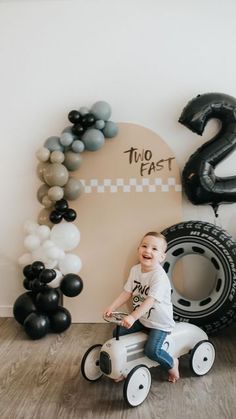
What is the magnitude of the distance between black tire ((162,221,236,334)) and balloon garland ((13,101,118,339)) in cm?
77

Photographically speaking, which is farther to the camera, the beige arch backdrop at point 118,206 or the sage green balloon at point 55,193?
the beige arch backdrop at point 118,206

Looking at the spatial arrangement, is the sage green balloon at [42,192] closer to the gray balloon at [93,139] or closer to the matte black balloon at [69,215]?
the matte black balloon at [69,215]

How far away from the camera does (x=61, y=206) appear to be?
10.6ft

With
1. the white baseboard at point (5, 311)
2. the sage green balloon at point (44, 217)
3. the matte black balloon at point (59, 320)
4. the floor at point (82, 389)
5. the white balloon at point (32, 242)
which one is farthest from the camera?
the white baseboard at point (5, 311)

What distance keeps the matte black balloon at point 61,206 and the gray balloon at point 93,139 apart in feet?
1.57

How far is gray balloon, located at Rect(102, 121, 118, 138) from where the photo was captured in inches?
131

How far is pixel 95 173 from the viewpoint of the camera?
346 centimetres

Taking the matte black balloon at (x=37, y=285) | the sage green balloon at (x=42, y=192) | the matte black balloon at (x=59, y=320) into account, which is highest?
the sage green balloon at (x=42, y=192)

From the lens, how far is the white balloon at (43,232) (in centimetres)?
322

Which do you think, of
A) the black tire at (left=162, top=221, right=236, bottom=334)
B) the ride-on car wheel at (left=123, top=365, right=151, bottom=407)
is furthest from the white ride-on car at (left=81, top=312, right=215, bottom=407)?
the black tire at (left=162, top=221, right=236, bottom=334)

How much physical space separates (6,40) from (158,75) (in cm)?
133

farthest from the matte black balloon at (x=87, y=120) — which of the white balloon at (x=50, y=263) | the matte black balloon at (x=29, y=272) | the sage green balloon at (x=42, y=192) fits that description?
the matte black balloon at (x=29, y=272)

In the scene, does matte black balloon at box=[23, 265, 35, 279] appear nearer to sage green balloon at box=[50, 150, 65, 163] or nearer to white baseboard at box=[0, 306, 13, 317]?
white baseboard at box=[0, 306, 13, 317]

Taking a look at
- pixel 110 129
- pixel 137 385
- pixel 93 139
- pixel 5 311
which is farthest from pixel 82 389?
pixel 110 129
